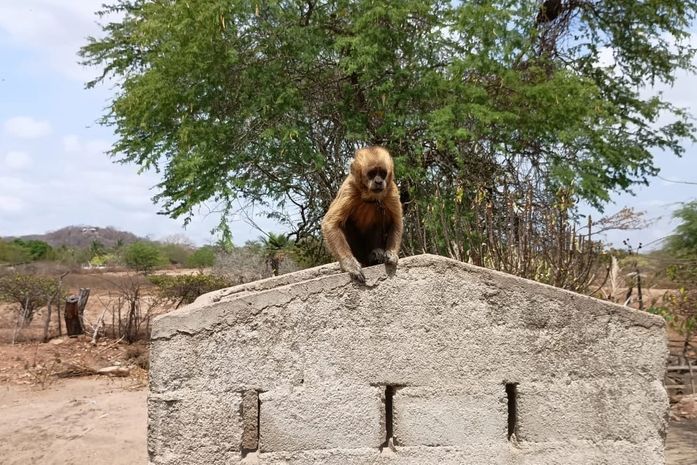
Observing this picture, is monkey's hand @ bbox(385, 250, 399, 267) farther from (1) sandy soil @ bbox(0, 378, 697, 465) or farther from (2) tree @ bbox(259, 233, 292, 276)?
(2) tree @ bbox(259, 233, 292, 276)

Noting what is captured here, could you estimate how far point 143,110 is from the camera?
12195mm

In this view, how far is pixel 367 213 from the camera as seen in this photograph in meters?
5.30

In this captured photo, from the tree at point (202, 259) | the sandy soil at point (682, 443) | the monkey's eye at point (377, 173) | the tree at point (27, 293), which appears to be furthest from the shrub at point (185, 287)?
the tree at point (202, 259)

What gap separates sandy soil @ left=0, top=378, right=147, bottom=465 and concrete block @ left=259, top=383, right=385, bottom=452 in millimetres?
6000

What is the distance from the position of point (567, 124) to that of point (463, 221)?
3661 mm

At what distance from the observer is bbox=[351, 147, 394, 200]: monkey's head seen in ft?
16.4

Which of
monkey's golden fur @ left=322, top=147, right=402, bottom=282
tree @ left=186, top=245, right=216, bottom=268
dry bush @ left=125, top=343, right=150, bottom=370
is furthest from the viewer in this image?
tree @ left=186, top=245, right=216, bottom=268

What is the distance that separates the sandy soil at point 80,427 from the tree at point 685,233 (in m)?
10.5

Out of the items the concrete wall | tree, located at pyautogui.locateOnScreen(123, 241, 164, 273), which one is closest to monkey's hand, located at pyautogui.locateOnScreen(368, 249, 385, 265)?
the concrete wall

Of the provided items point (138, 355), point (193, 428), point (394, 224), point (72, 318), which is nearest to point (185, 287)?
point (138, 355)

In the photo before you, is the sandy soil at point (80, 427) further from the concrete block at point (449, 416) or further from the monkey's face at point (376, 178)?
the monkey's face at point (376, 178)

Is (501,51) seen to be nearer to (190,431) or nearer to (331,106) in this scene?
(331,106)

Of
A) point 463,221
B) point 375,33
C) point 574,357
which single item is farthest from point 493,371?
point 375,33

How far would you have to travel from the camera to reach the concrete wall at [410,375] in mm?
4199
